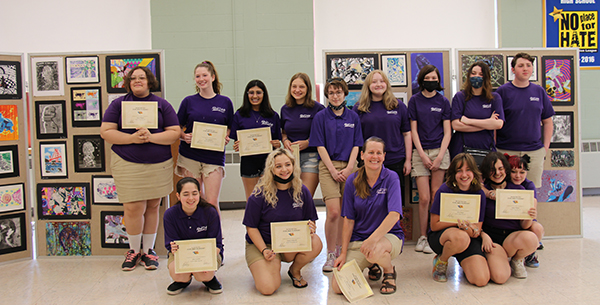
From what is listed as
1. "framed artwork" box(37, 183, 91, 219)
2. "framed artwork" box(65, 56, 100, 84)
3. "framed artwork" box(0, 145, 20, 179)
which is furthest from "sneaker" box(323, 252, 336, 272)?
"framed artwork" box(0, 145, 20, 179)

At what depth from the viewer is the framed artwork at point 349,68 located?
4.15 meters

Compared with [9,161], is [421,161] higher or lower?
lower

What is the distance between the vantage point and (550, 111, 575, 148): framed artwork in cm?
427

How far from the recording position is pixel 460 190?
3.07 m

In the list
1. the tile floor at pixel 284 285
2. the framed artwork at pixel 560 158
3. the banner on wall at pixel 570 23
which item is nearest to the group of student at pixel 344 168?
the tile floor at pixel 284 285

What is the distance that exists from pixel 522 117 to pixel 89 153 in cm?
407

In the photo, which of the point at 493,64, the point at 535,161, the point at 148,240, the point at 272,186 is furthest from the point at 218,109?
the point at 535,161

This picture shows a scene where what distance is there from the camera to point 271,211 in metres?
2.96

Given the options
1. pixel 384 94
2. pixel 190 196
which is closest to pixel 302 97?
pixel 384 94

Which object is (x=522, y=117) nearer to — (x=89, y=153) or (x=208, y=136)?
(x=208, y=136)

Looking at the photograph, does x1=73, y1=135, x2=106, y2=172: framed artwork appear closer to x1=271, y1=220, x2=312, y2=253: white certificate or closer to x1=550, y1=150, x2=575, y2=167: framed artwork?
x1=271, y1=220, x2=312, y2=253: white certificate

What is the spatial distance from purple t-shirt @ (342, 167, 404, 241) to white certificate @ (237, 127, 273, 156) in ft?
2.92

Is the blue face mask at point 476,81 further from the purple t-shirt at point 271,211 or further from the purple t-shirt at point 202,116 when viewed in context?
the purple t-shirt at point 202,116

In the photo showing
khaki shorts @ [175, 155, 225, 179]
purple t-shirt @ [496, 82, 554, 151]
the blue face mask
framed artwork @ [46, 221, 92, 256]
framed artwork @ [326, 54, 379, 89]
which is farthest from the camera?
framed artwork @ [326, 54, 379, 89]
